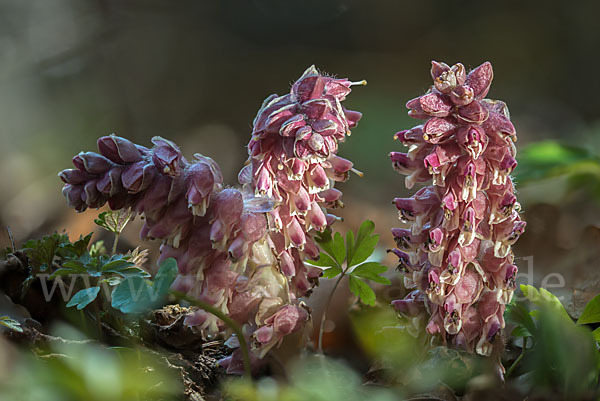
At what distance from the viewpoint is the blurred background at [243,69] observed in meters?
1.46

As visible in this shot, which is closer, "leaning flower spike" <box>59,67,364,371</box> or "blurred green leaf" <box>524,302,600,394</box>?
"blurred green leaf" <box>524,302,600,394</box>

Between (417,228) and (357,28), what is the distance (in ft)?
3.88

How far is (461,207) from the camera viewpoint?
24.0 inches

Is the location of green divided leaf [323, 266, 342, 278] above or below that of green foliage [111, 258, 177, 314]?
below

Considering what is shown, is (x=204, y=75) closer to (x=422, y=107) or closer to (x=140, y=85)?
(x=140, y=85)

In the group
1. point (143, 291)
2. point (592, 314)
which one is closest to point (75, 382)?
point (143, 291)

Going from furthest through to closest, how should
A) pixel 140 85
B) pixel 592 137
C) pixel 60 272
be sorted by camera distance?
1. pixel 140 85
2. pixel 592 137
3. pixel 60 272

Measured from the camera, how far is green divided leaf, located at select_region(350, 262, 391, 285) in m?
0.70

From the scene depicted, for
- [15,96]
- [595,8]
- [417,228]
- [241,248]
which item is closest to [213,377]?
[241,248]

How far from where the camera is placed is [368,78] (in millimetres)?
1702

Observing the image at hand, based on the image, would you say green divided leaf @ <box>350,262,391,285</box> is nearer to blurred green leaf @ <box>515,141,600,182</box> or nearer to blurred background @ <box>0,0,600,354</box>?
blurred green leaf @ <box>515,141,600,182</box>

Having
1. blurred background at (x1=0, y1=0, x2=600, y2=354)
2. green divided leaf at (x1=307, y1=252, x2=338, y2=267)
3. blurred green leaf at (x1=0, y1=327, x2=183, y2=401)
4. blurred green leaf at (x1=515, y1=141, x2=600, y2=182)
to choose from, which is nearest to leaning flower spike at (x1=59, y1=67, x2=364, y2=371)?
green divided leaf at (x1=307, y1=252, x2=338, y2=267)

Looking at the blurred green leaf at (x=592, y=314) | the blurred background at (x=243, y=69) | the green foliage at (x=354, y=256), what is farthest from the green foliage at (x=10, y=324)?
the blurred background at (x=243, y=69)

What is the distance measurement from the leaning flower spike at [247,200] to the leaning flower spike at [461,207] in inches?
3.8
